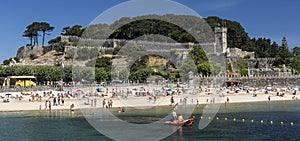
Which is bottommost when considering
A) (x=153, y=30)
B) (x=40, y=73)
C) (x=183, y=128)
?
(x=183, y=128)

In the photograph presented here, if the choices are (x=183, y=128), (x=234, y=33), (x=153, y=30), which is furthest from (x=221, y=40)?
(x=183, y=128)

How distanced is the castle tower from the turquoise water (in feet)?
149

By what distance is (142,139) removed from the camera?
73.5ft

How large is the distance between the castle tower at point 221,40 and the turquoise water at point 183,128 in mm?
45400

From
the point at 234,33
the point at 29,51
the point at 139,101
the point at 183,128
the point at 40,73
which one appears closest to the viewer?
the point at 183,128

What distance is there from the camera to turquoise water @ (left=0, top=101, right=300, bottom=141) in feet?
77.5

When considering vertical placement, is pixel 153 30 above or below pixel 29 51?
above

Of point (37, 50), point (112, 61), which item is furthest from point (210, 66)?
point (37, 50)

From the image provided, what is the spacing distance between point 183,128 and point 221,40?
57674 mm

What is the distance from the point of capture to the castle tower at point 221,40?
265 ft

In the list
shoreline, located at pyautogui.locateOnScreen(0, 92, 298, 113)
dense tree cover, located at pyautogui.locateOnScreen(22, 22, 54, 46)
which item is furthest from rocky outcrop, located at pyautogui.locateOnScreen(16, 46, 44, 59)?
shoreline, located at pyautogui.locateOnScreen(0, 92, 298, 113)

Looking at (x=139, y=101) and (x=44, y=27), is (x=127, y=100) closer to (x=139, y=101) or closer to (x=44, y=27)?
(x=139, y=101)

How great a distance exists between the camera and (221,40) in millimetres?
81750

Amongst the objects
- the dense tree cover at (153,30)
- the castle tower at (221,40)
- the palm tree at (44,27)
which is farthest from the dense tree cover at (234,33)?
the palm tree at (44,27)
